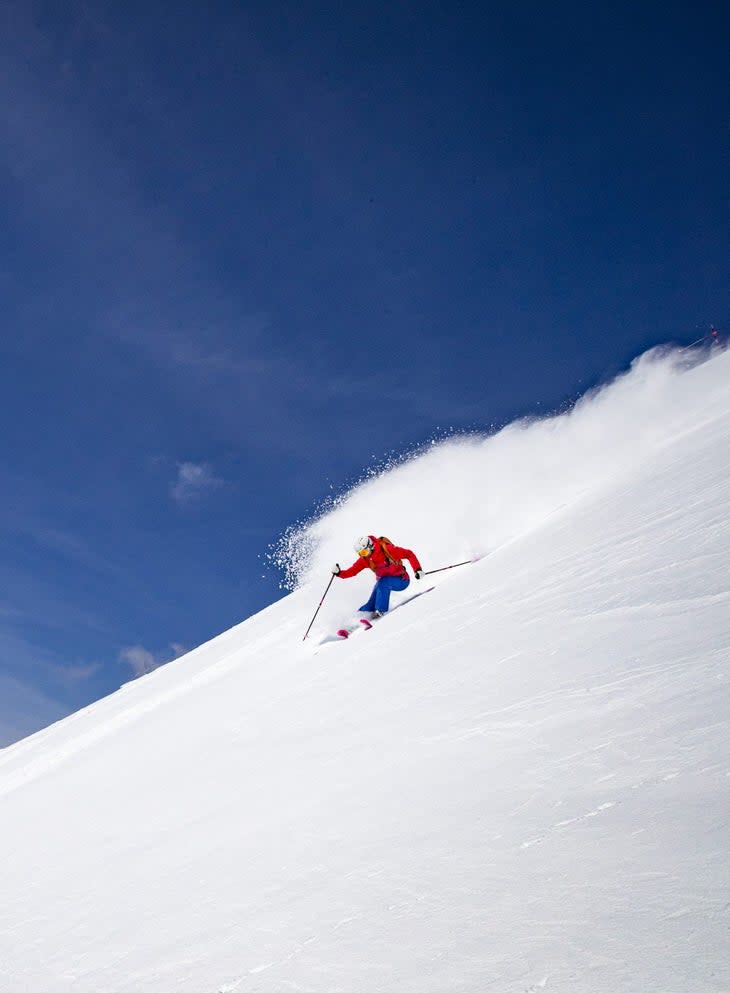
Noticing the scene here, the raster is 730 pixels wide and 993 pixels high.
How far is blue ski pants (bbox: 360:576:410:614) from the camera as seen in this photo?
31.5 feet

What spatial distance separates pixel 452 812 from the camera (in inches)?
94.0

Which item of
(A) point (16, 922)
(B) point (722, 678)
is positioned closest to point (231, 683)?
(A) point (16, 922)

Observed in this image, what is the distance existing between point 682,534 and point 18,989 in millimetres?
4982

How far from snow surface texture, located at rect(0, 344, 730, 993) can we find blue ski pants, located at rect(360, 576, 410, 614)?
2.60 metres

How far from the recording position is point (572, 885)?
167 cm

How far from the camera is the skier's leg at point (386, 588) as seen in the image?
31.4 ft

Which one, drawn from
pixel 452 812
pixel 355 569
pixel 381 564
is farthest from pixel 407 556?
pixel 452 812

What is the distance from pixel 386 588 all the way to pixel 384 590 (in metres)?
0.05

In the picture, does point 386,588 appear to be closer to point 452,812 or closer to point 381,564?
point 381,564

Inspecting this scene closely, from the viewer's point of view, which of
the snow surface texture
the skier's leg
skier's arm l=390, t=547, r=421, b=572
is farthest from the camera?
skier's arm l=390, t=547, r=421, b=572

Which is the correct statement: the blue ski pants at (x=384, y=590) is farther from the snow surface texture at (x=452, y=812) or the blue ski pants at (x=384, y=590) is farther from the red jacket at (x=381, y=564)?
the snow surface texture at (x=452, y=812)

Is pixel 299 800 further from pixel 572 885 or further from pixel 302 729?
pixel 572 885

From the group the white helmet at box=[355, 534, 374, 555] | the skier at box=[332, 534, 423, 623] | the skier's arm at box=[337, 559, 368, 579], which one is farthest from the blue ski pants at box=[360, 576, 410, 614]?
the white helmet at box=[355, 534, 374, 555]

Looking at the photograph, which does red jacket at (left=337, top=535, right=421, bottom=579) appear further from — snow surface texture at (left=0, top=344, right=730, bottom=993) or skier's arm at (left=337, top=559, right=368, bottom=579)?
snow surface texture at (left=0, top=344, right=730, bottom=993)
